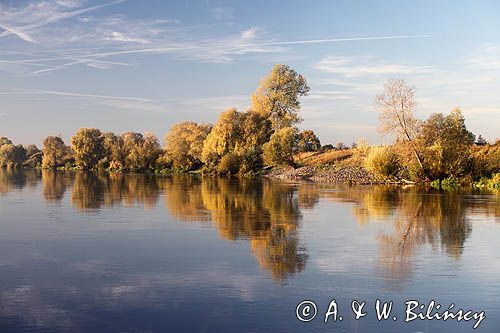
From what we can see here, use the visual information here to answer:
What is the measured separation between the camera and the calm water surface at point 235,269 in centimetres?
712

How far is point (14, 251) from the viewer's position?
38.4ft

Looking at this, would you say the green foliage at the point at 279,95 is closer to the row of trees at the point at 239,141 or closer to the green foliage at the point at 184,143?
the row of trees at the point at 239,141

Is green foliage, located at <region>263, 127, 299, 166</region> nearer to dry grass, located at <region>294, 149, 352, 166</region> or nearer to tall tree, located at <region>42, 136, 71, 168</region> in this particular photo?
dry grass, located at <region>294, 149, 352, 166</region>

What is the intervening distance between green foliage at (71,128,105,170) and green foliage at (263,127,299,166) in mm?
48319

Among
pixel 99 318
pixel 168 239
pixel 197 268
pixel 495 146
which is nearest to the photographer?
pixel 99 318

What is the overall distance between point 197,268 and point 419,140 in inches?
1309

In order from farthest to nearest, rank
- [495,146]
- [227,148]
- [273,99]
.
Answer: [273,99] → [227,148] → [495,146]

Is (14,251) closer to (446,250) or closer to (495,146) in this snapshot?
(446,250)

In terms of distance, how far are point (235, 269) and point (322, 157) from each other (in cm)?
5441

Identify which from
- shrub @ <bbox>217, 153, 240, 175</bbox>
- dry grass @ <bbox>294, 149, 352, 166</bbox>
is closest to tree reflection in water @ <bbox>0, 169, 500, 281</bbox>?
shrub @ <bbox>217, 153, 240, 175</bbox>

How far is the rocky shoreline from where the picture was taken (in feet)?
150

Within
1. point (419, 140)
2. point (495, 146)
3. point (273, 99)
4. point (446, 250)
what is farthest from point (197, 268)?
point (273, 99)

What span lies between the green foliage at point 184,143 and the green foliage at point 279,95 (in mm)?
11412

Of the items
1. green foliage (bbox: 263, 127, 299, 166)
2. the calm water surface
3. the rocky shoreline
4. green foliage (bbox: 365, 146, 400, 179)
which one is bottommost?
the calm water surface
